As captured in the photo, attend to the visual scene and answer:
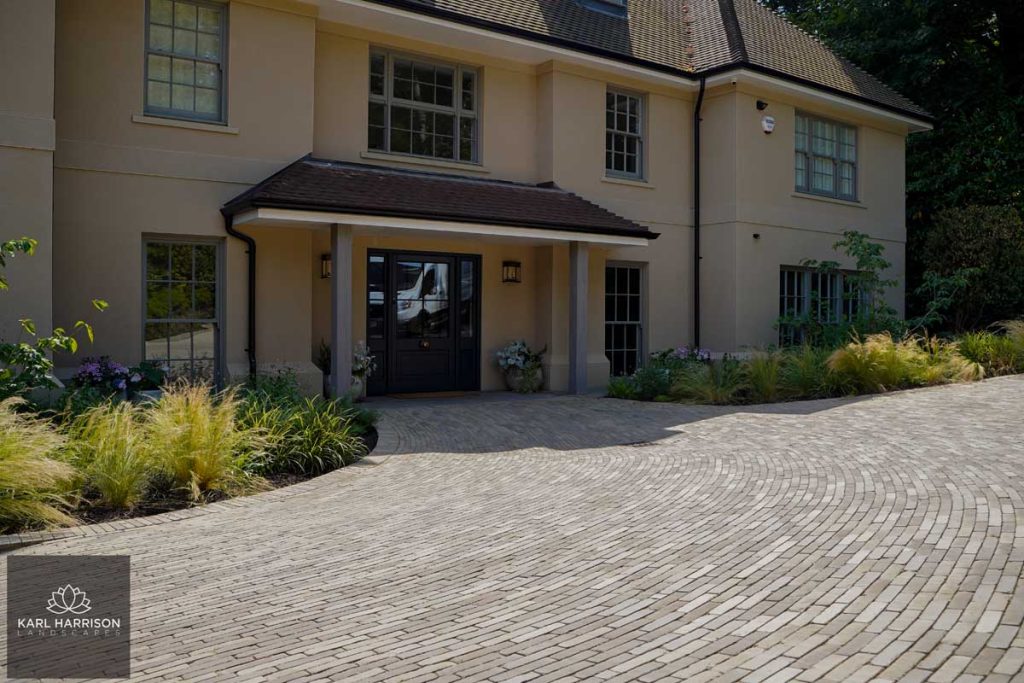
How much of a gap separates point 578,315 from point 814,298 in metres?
6.91

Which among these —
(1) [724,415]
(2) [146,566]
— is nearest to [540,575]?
(2) [146,566]

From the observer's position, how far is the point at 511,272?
1582 centimetres

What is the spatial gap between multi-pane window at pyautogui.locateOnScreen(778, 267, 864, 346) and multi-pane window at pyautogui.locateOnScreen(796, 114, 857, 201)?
184cm

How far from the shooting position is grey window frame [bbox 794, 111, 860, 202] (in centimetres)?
1914

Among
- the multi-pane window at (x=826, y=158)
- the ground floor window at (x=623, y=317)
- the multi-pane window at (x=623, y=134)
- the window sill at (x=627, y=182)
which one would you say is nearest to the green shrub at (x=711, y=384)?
the ground floor window at (x=623, y=317)

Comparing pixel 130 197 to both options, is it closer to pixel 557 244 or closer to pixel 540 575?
pixel 557 244

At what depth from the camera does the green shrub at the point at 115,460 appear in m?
7.24

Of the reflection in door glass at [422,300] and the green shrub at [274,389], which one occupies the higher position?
the reflection in door glass at [422,300]

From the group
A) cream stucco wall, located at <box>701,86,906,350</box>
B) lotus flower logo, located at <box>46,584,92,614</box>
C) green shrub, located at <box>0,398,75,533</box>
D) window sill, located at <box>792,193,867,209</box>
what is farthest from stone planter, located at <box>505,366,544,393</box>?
lotus flower logo, located at <box>46,584,92,614</box>

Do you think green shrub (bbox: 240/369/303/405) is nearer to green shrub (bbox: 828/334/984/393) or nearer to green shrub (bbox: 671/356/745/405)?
green shrub (bbox: 671/356/745/405)

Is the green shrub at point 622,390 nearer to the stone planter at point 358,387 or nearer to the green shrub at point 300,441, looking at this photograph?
the stone planter at point 358,387

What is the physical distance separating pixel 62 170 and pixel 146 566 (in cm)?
758

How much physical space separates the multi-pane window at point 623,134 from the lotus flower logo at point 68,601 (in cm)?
1338

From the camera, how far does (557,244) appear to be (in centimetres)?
1579
